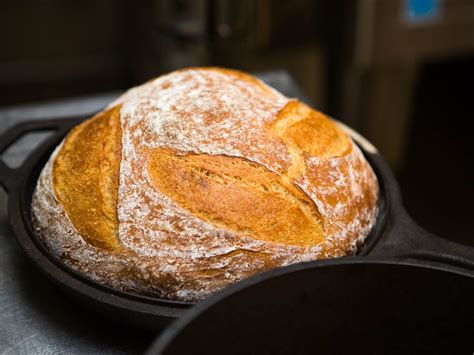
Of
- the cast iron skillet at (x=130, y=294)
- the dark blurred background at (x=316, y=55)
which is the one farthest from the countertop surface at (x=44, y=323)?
the dark blurred background at (x=316, y=55)

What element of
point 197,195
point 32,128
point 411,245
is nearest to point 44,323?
point 197,195

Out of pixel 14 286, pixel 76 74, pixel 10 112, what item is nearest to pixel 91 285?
pixel 14 286

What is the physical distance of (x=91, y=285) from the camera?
2.46 feet

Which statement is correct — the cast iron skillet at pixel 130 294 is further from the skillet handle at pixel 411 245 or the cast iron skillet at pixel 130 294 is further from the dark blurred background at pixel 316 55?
the dark blurred background at pixel 316 55

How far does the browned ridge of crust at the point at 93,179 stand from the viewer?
0.81 metres

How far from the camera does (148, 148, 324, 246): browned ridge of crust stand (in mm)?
784

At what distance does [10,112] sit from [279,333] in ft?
3.37

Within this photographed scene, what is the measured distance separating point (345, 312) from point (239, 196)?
0.93 feet

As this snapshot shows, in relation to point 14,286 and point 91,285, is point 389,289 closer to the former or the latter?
point 91,285

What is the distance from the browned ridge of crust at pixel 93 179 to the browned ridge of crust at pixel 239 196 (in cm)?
7

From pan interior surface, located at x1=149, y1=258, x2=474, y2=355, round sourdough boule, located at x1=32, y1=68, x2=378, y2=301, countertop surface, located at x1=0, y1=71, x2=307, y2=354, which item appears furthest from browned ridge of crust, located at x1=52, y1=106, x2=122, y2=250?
pan interior surface, located at x1=149, y1=258, x2=474, y2=355

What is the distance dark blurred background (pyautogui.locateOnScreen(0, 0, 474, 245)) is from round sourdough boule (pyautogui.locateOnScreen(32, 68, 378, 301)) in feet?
3.79

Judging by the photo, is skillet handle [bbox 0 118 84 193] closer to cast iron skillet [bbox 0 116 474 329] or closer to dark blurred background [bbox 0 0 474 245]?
cast iron skillet [bbox 0 116 474 329]

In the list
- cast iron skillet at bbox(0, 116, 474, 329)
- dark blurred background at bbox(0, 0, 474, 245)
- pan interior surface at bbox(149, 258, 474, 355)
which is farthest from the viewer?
dark blurred background at bbox(0, 0, 474, 245)
